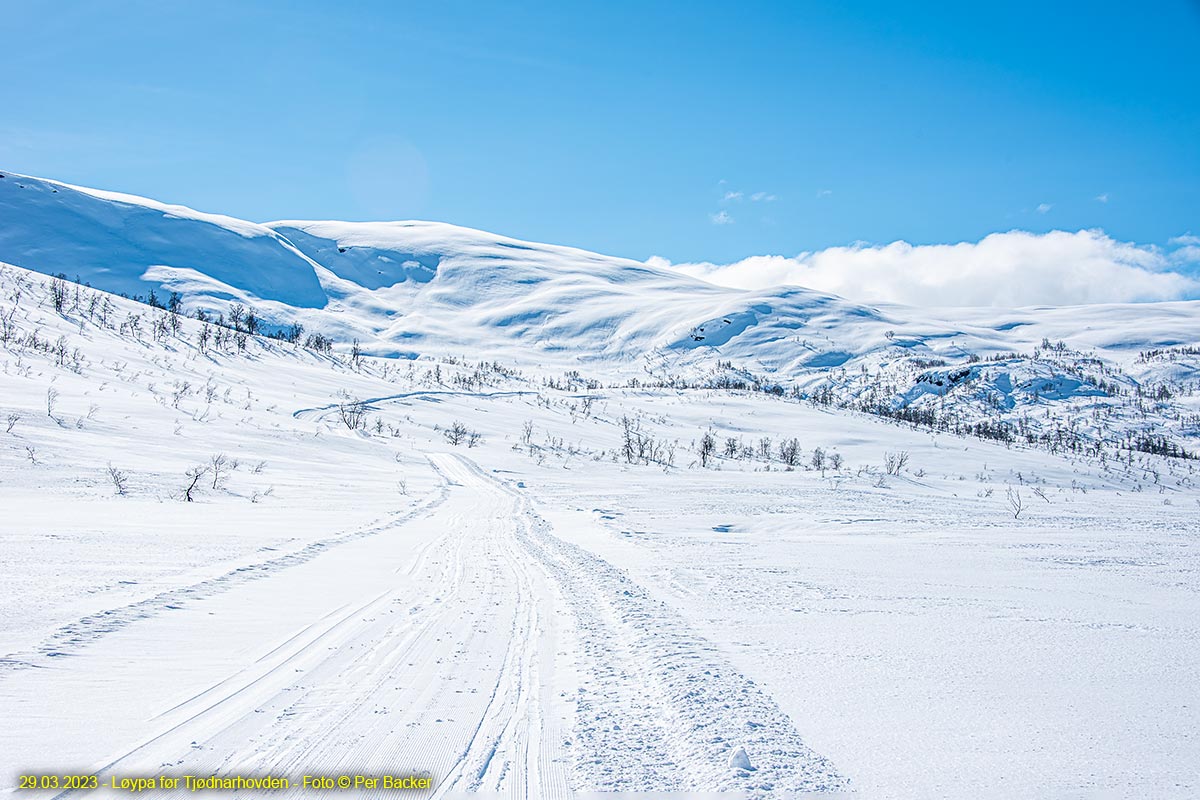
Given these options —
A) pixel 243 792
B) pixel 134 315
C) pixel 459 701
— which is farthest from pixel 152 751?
pixel 134 315

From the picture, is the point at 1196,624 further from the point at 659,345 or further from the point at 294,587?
the point at 659,345

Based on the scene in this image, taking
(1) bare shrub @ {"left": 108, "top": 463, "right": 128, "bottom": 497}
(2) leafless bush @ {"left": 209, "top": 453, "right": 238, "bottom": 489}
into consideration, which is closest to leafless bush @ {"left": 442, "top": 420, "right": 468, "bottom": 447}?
(2) leafless bush @ {"left": 209, "top": 453, "right": 238, "bottom": 489}

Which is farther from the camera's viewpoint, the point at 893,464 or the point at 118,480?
the point at 893,464

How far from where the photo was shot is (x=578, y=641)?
5168 millimetres

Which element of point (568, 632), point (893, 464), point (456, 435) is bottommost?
point (893, 464)

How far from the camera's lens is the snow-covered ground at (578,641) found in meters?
3.17

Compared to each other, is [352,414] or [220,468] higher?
[352,414]

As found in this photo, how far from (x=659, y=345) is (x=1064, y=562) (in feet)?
584

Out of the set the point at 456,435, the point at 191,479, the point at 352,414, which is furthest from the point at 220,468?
the point at 352,414

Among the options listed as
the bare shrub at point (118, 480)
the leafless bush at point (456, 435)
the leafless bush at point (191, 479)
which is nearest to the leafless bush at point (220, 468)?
the leafless bush at point (191, 479)

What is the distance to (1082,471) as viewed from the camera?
47.3m

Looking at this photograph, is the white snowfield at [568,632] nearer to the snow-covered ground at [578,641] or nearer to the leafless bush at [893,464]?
the snow-covered ground at [578,641]

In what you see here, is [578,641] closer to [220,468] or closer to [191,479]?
[191,479]

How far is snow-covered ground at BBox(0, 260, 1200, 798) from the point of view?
3168 millimetres
